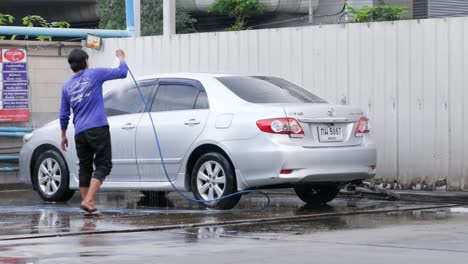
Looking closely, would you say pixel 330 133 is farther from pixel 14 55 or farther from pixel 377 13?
pixel 377 13

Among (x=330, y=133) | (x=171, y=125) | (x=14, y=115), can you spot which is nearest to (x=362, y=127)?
(x=330, y=133)

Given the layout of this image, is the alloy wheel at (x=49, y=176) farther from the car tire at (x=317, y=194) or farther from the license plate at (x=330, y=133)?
the license plate at (x=330, y=133)

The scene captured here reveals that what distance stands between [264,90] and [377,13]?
24129mm

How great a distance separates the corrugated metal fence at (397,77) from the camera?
12844 mm

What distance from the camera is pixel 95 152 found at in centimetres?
1083

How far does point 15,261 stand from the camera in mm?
7227

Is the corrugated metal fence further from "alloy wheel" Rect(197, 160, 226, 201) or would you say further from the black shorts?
the black shorts

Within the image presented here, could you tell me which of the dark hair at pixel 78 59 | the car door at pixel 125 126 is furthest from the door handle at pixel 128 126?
the dark hair at pixel 78 59

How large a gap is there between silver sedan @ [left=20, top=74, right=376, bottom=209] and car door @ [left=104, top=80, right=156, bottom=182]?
0.01m

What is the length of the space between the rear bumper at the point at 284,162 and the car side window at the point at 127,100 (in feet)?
5.14

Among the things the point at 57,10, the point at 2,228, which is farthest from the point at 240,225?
the point at 57,10

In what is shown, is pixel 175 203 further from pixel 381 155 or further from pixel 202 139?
pixel 381 155

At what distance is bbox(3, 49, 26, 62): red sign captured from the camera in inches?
615

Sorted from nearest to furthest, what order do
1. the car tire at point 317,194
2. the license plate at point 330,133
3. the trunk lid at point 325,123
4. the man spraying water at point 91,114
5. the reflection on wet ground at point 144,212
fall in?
the reflection on wet ground at point 144,212 < the man spraying water at point 91,114 < the trunk lid at point 325,123 < the license plate at point 330,133 < the car tire at point 317,194
